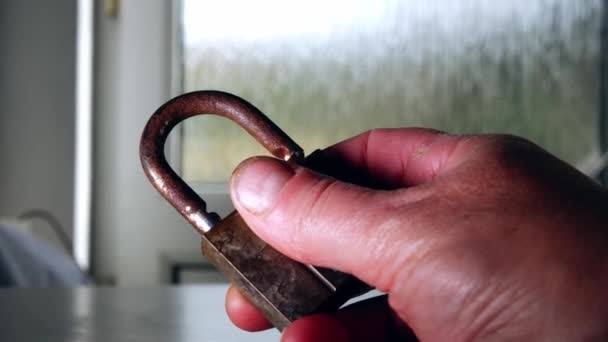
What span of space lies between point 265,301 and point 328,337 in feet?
0.15

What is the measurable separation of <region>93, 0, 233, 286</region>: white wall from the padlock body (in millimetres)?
1283

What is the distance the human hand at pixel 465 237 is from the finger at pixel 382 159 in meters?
0.03

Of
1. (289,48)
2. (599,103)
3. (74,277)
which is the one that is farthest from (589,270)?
(599,103)

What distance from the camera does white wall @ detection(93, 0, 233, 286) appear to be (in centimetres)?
166

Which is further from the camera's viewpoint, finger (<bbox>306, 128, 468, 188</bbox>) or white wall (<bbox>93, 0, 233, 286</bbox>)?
white wall (<bbox>93, 0, 233, 286</bbox>)

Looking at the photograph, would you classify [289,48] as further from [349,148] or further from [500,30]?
[349,148]

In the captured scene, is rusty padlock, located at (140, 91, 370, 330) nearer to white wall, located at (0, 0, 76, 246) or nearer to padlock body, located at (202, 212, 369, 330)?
padlock body, located at (202, 212, 369, 330)

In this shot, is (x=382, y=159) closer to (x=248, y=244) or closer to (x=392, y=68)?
(x=248, y=244)

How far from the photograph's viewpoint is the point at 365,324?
1.56 ft

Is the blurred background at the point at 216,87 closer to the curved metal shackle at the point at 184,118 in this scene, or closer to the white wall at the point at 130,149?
the white wall at the point at 130,149

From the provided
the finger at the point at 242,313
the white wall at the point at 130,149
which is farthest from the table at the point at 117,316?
the white wall at the point at 130,149

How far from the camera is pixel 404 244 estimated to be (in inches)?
13.8

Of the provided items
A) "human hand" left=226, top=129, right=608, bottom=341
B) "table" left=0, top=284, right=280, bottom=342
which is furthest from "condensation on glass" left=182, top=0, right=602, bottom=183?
"human hand" left=226, top=129, right=608, bottom=341

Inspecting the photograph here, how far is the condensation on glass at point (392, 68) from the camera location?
1.66 meters
